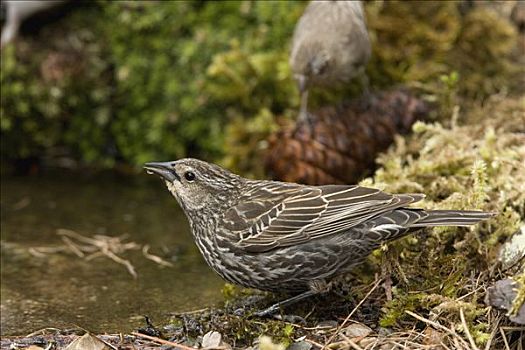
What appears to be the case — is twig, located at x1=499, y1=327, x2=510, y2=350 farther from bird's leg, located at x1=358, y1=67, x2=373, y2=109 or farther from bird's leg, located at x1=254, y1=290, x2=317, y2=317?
bird's leg, located at x1=358, y1=67, x2=373, y2=109

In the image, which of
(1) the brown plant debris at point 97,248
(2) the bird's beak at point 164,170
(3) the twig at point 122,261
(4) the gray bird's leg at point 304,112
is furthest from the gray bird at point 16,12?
(2) the bird's beak at point 164,170

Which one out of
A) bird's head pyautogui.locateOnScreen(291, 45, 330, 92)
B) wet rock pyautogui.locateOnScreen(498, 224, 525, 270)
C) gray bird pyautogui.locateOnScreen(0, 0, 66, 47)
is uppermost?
gray bird pyautogui.locateOnScreen(0, 0, 66, 47)

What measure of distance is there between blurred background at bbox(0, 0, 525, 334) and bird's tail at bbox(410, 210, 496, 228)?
2.23 m

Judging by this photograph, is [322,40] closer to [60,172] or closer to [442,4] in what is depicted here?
[442,4]

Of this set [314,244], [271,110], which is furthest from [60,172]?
[314,244]

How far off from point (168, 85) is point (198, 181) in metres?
3.27

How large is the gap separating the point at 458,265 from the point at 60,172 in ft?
14.5

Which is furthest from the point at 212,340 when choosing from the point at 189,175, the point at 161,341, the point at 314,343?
the point at 189,175

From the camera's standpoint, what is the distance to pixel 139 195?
7305 mm

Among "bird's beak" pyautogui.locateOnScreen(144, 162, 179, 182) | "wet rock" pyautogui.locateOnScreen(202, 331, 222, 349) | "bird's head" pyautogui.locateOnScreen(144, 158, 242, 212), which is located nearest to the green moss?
"wet rock" pyautogui.locateOnScreen(202, 331, 222, 349)

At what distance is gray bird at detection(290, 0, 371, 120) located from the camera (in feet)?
21.7

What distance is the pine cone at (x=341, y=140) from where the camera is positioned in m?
6.29

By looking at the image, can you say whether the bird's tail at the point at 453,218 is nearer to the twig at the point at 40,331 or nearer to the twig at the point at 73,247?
the twig at the point at 40,331

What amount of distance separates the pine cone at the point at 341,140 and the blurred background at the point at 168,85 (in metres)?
0.07
